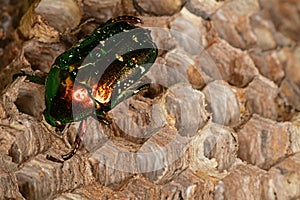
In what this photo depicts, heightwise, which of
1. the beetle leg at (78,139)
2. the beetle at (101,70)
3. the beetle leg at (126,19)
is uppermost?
the beetle leg at (126,19)

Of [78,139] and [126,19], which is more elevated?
[126,19]

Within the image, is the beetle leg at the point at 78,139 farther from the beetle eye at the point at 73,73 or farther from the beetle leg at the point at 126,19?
the beetle leg at the point at 126,19

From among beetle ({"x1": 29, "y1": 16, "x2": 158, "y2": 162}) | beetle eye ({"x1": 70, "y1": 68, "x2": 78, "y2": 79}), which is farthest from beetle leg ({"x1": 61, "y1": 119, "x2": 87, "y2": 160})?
beetle eye ({"x1": 70, "y1": 68, "x2": 78, "y2": 79})

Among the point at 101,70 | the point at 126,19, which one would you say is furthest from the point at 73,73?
the point at 126,19

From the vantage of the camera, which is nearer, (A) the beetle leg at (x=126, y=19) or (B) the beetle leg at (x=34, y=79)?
(B) the beetle leg at (x=34, y=79)

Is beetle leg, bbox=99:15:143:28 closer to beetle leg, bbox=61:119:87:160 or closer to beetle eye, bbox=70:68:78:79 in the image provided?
beetle eye, bbox=70:68:78:79

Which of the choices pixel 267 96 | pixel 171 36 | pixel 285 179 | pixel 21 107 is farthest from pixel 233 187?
pixel 21 107

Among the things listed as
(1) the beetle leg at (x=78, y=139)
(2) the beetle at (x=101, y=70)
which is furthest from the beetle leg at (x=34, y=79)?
(1) the beetle leg at (x=78, y=139)

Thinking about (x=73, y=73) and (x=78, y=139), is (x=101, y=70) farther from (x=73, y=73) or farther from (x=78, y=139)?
(x=78, y=139)
